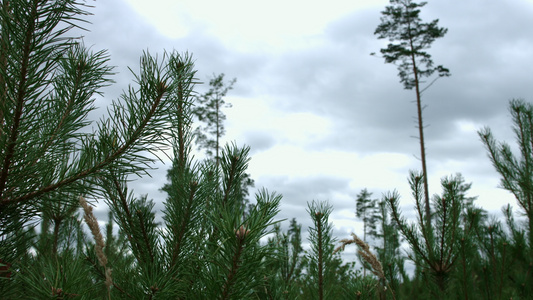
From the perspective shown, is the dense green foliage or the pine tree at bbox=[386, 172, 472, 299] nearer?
the dense green foliage

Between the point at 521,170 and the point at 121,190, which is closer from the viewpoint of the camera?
the point at 121,190

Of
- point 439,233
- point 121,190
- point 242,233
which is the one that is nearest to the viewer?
point 242,233

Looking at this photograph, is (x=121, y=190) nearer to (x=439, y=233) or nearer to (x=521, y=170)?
(x=439, y=233)

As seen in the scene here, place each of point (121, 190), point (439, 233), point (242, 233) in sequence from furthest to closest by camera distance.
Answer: point (439, 233) < point (121, 190) < point (242, 233)

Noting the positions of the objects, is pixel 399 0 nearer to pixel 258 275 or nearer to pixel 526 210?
pixel 526 210

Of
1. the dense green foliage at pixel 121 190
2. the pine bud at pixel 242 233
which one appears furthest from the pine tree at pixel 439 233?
the pine bud at pixel 242 233

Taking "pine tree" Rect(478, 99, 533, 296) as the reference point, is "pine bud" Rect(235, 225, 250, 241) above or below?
below

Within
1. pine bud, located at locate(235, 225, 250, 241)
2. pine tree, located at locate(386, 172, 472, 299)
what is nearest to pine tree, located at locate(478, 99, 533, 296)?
pine tree, located at locate(386, 172, 472, 299)

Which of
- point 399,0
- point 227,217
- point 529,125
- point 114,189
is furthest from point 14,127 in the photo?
point 399,0

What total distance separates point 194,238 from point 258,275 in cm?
50

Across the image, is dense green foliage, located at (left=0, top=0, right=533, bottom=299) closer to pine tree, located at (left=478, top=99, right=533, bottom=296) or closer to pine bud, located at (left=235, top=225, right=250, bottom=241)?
pine bud, located at (left=235, top=225, right=250, bottom=241)

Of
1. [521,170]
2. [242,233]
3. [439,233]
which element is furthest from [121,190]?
[521,170]

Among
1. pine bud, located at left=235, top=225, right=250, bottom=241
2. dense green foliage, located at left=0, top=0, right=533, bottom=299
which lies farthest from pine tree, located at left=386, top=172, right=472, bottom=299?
pine bud, located at left=235, top=225, right=250, bottom=241

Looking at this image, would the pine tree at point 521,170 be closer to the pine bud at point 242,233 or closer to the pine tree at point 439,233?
the pine tree at point 439,233
